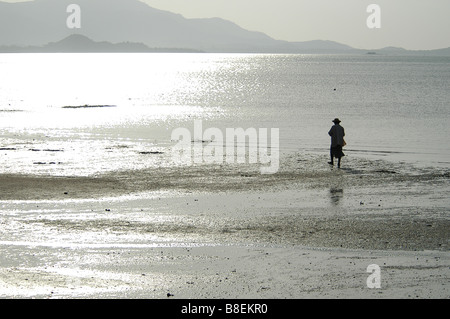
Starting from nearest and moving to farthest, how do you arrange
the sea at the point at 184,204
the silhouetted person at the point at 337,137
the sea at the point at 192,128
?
the sea at the point at 184,204 → the silhouetted person at the point at 337,137 → the sea at the point at 192,128

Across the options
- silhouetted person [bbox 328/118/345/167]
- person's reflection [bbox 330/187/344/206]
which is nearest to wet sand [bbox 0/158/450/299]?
person's reflection [bbox 330/187/344/206]

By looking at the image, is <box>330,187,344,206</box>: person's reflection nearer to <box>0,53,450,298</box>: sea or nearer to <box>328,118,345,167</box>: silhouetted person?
<box>0,53,450,298</box>: sea

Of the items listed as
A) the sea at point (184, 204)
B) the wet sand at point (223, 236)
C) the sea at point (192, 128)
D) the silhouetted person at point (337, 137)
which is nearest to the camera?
the wet sand at point (223, 236)

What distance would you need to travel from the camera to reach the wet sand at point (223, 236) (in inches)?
441

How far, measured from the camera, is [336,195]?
1994 cm

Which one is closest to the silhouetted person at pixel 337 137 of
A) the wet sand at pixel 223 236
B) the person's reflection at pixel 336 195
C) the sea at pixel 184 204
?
the sea at pixel 184 204

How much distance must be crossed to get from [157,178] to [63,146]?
37.2ft

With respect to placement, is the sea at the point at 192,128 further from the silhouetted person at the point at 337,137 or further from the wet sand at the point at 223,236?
the wet sand at the point at 223,236

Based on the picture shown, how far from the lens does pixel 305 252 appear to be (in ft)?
43.8

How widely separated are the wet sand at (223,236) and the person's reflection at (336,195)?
3 centimetres

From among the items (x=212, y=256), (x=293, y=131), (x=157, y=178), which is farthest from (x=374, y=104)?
(x=212, y=256)

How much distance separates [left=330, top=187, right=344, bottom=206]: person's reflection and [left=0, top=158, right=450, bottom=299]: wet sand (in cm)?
3

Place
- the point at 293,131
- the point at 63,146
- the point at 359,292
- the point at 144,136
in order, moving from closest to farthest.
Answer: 1. the point at 359,292
2. the point at 63,146
3. the point at 144,136
4. the point at 293,131
